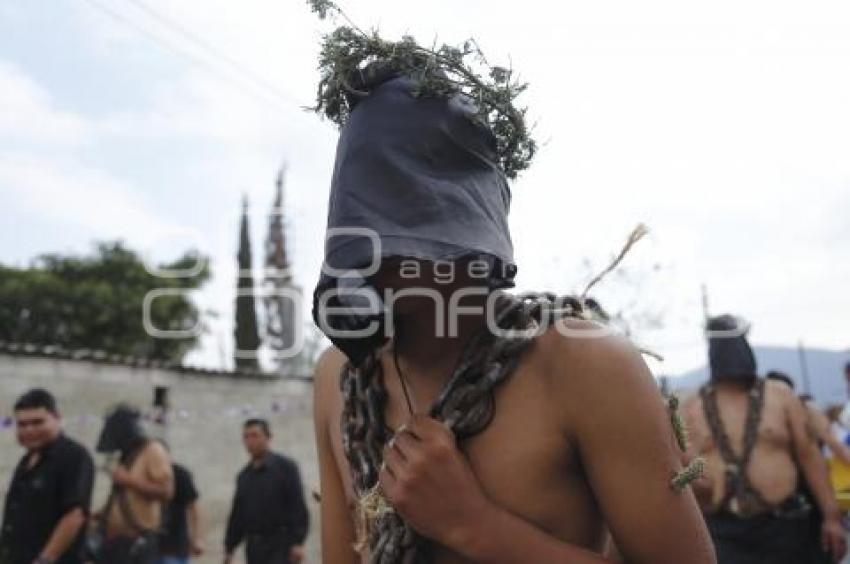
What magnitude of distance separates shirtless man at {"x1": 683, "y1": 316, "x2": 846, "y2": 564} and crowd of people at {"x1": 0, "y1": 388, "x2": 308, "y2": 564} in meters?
3.64

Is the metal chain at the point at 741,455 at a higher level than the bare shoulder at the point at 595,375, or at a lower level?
lower

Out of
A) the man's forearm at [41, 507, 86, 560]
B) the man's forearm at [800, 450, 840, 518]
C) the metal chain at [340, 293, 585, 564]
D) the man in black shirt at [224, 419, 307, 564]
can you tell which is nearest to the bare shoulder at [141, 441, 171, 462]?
the man in black shirt at [224, 419, 307, 564]

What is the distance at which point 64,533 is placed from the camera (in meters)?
5.81

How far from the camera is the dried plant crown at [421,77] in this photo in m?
1.71

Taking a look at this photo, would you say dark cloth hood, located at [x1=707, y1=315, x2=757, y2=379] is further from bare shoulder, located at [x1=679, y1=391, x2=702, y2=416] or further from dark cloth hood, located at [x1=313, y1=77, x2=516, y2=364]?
dark cloth hood, located at [x1=313, y1=77, x2=516, y2=364]

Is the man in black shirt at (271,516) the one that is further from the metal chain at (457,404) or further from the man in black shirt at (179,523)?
the metal chain at (457,404)

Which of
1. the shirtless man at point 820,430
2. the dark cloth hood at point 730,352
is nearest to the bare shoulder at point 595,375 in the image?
the dark cloth hood at point 730,352

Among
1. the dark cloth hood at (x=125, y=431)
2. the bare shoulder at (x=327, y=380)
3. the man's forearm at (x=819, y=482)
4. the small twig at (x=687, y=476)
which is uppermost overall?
the bare shoulder at (x=327, y=380)

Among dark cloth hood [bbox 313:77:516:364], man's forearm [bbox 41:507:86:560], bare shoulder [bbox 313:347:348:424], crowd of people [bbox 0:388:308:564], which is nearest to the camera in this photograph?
dark cloth hood [bbox 313:77:516:364]

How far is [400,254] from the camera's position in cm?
159

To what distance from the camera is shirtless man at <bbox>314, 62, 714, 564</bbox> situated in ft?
4.91

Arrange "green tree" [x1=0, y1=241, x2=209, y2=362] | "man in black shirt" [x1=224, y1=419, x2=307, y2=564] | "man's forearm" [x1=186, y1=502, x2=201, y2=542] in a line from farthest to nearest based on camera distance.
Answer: "green tree" [x1=0, y1=241, x2=209, y2=362], "man in black shirt" [x1=224, y1=419, x2=307, y2=564], "man's forearm" [x1=186, y1=502, x2=201, y2=542]

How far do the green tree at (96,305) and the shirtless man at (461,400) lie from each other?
33.1 m

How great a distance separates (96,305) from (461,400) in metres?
34.9
